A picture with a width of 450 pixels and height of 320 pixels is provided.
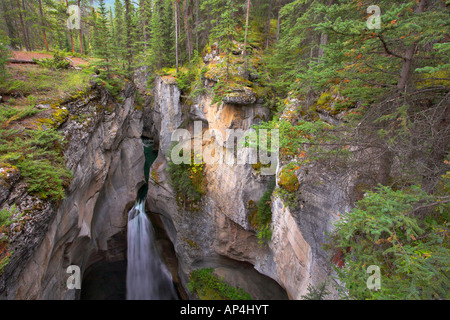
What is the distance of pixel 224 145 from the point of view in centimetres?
1273

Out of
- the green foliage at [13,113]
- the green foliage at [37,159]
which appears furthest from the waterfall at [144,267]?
the green foliage at [13,113]

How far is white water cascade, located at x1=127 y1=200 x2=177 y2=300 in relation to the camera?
1463 centimetres

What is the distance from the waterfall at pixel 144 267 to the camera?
14641 millimetres

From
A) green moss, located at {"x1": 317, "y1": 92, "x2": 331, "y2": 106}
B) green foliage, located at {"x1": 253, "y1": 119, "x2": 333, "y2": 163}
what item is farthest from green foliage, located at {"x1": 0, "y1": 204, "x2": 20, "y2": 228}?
green moss, located at {"x1": 317, "y1": 92, "x2": 331, "y2": 106}

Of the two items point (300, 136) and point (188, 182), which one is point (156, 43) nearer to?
point (188, 182)

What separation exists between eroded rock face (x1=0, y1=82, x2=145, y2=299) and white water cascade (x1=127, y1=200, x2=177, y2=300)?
0.98 m

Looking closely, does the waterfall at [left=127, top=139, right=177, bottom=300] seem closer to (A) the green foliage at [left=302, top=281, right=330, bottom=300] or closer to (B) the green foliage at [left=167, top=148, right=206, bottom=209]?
(B) the green foliage at [left=167, top=148, right=206, bottom=209]

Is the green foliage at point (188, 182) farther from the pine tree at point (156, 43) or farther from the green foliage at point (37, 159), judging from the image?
the pine tree at point (156, 43)

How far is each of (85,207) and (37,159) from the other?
5.10m

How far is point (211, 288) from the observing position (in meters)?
12.8

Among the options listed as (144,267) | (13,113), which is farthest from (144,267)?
(13,113)

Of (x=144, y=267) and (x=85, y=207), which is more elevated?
(x=85, y=207)

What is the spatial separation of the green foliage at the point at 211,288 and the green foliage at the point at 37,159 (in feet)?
32.5

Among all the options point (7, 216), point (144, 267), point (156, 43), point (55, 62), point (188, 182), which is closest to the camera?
point (7, 216)
